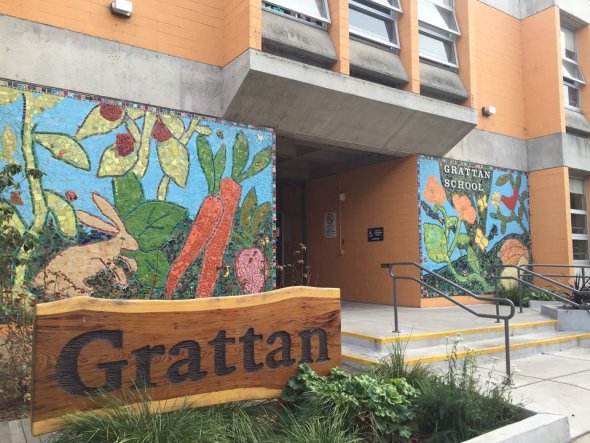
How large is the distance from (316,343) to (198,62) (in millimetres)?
5448

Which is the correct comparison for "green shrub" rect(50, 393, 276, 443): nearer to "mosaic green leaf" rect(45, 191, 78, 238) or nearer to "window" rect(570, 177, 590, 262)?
"mosaic green leaf" rect(45, 191, 78, 238)

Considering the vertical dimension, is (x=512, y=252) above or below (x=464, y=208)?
below

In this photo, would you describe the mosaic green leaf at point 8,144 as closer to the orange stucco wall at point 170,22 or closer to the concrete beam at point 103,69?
the concrete beam at point 103,69

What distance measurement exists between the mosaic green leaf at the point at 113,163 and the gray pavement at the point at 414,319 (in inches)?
155

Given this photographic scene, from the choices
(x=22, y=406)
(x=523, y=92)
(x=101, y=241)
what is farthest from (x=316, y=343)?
(x=523, y=92)

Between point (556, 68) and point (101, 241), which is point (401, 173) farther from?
point (101, 241)

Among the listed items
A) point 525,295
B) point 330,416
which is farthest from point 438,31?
point 330,416

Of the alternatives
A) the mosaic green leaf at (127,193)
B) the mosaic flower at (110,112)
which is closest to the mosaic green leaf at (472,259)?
the mosaic green leaf at (127,193)

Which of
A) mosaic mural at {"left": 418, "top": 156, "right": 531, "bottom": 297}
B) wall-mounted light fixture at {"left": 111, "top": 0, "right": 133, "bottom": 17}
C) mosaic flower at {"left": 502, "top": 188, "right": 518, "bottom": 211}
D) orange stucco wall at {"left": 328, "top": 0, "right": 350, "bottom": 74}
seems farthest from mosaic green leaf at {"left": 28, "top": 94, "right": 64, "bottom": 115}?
mosaic flower at {"left": 502, "top": 188, "right": 518, "bottom": 211}

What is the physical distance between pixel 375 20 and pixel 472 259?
18.8 ft

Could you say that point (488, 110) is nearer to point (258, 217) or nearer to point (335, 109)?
point (335, 109)

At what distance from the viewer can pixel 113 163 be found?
720 cm

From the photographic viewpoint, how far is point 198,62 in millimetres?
8125

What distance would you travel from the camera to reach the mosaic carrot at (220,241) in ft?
25.8
